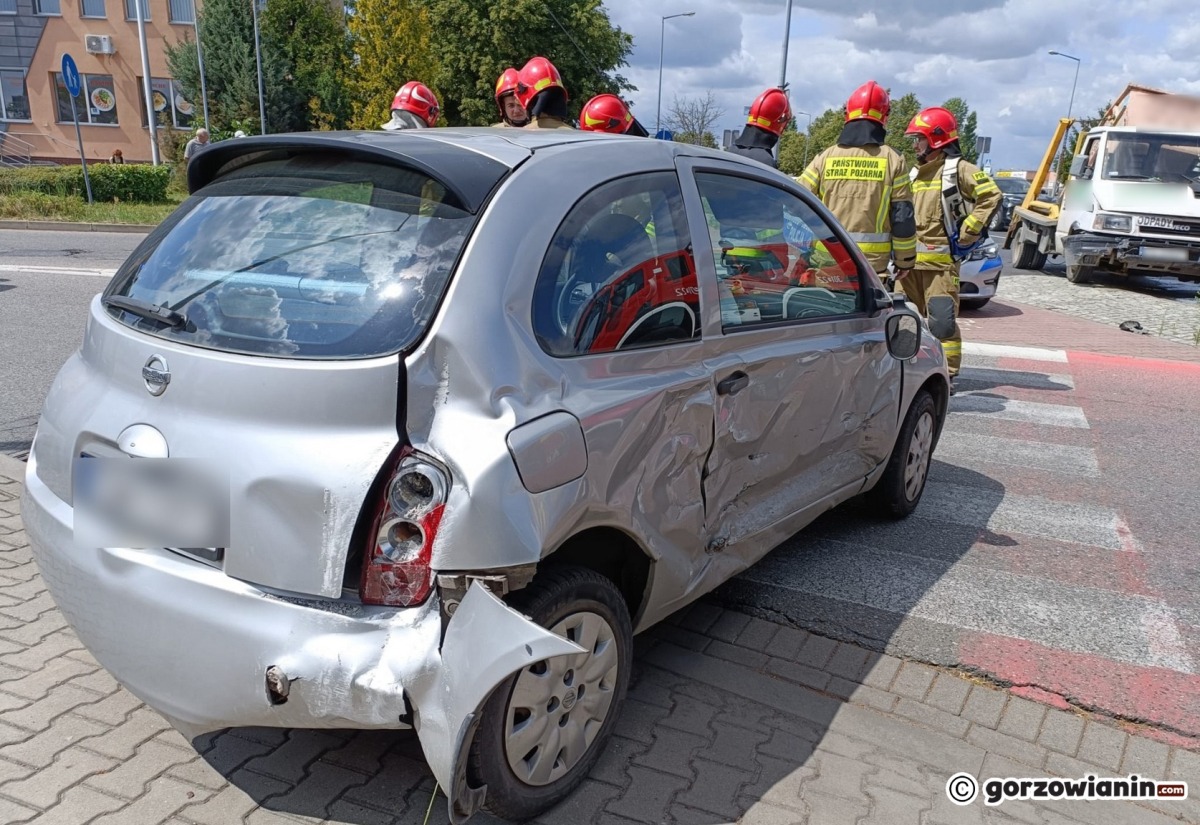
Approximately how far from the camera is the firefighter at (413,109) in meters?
8.11

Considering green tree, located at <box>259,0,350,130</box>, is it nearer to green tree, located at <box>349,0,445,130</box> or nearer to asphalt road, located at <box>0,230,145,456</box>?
green tree, located at <box>349,0,445,130</box>

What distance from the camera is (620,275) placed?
9.27 feet

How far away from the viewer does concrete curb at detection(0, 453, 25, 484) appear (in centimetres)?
480

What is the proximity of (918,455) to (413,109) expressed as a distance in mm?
5448

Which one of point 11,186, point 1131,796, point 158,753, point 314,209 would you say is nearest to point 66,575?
point 158,753

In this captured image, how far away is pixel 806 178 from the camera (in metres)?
7.19

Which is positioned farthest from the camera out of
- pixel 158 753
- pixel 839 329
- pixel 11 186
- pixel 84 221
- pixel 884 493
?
pixel 11 186

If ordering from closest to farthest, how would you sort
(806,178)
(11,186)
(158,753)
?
1. (158,753)
2. (806,178)
3. (11,186)

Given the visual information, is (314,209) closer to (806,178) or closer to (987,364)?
(806,178)

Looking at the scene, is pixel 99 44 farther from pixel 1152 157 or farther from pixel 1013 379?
pixel 1013 379

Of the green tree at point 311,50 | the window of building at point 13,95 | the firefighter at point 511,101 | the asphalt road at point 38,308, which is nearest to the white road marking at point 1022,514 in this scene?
the firefighter at point 511,101

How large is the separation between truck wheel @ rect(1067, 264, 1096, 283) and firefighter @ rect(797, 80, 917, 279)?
34.2 ft

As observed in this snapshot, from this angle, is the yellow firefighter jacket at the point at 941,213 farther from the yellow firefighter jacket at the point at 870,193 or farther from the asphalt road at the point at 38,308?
the asphalt road at the point at 38,308

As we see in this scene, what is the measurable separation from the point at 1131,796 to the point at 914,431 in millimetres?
2174
